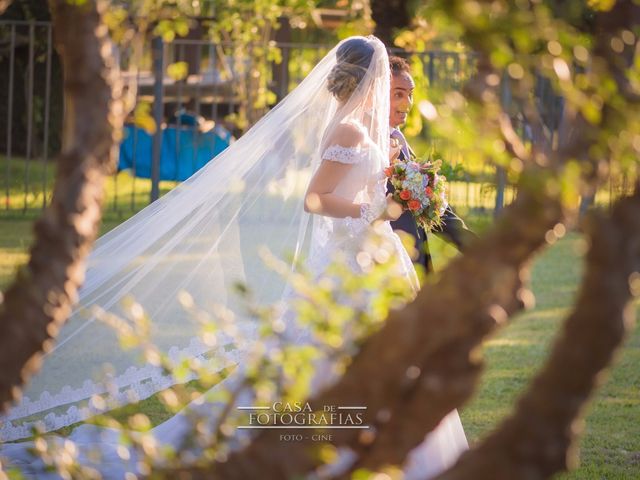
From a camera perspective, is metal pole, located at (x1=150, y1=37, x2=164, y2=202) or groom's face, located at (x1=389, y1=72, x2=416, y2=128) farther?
metal pole, located at (x1=150, y1=37, x2=164, y2=202)

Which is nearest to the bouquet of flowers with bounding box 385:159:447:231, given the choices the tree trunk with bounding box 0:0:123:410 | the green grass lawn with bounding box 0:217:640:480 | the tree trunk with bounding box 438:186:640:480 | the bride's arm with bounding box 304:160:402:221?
the bride's arm with bounding box 304:160:402:221

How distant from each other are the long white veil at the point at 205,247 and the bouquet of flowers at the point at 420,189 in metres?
0.53

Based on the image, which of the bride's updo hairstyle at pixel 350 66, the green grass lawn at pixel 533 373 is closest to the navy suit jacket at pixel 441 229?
the green grass lawn at pixel 533 373

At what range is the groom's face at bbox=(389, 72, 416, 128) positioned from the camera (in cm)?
550

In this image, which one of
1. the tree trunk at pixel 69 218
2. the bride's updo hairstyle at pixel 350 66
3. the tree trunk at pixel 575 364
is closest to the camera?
the tree trunk at pixel 575 364

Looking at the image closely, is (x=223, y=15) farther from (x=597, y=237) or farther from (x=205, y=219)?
(x=597, y=237)

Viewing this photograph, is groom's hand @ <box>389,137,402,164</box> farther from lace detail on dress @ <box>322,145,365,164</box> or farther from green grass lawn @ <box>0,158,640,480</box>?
green grass lawn @ <box>0,158,640,480</box>

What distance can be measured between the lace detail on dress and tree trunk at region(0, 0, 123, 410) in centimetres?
305

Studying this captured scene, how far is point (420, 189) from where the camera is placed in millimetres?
5109

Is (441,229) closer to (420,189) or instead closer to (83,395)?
(420,189)

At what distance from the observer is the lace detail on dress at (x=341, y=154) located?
5.05 meters

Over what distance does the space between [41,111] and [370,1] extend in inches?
341

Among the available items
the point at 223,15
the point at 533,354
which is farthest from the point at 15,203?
the point at 533,354

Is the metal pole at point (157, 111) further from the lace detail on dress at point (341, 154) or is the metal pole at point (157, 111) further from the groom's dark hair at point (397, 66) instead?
the lace detail on dress at point (341, 154)
